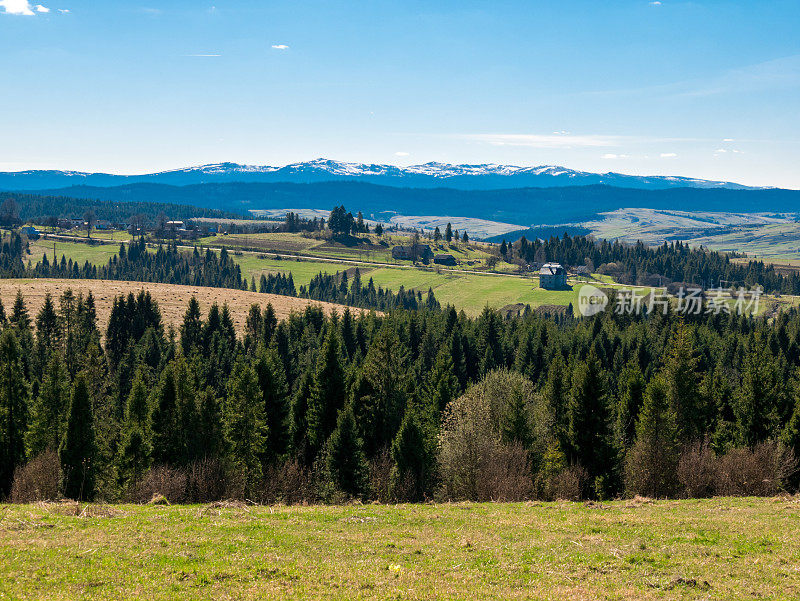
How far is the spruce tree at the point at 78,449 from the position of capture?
176 ft

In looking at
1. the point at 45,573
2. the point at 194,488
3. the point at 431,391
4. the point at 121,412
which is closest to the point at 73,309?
the point at 121,412

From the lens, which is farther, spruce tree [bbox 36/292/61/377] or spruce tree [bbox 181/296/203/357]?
spruce tree [bbox 181/296/203/357]

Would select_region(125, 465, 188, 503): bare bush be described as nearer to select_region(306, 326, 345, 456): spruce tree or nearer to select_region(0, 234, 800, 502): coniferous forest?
select_region(0, 234, 800, 502): coniferous forest

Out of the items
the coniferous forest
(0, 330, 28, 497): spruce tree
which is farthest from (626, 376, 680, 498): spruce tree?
(0, 330, 28, 497): spruce tree

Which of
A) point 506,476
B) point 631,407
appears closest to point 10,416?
point 506,476

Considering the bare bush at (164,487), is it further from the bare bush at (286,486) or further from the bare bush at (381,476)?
the bare bush at (381,476)

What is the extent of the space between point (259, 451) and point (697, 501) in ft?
122

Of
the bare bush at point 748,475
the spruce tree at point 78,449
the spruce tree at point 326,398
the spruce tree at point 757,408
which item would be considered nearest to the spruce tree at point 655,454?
the bare bush at point 748,475

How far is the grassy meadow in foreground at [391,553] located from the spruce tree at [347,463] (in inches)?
797

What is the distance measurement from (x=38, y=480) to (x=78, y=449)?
3892 millimetres

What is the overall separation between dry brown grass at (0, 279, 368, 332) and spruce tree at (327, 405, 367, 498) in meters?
99.7

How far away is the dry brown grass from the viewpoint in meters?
157

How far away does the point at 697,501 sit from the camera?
40469 millimetres

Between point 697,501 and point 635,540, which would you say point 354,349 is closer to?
point 697,501
